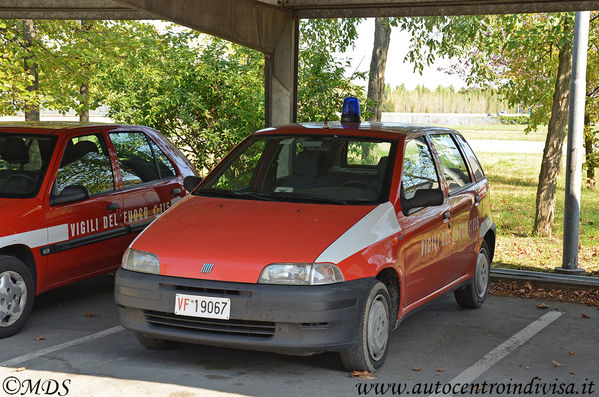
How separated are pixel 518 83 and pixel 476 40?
1.40 meters

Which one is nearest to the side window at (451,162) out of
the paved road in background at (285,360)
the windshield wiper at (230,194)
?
the paved road in background at (285,360)

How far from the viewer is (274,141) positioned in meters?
6.91

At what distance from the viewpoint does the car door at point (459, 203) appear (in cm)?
706

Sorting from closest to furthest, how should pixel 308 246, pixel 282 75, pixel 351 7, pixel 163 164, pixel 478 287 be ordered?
1. pixel 308 246
2. pixel 478 287
3. pixel 163 164
4. pixel 351 7
5. pixel 282 75

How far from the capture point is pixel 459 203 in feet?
23.5

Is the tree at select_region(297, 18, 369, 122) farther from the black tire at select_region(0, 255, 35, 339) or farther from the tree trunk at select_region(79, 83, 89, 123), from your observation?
the black tire at select_region(0, 255, 35, 339)

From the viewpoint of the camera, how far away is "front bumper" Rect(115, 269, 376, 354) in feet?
16.7

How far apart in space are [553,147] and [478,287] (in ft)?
27.0

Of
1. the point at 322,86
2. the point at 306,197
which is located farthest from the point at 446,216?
Result: the point at 322,86

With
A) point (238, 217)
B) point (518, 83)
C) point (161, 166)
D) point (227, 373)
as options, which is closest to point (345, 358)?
point (227, 373)

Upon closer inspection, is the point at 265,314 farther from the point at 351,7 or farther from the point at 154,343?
the point at 351,7

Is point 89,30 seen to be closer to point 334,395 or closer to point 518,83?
A: point 518,83

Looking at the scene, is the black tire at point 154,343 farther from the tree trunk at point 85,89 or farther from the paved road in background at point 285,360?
the tree trunk at point 85,89

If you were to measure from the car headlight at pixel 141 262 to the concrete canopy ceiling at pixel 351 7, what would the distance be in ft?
10.5
